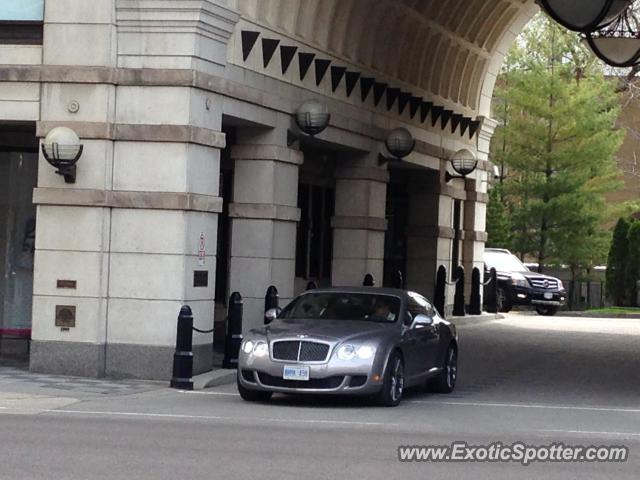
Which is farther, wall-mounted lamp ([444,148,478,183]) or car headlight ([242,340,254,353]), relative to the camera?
wall-mounted lamp ([444,148,478,183])

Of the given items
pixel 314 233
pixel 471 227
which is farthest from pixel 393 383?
pixel 471 227

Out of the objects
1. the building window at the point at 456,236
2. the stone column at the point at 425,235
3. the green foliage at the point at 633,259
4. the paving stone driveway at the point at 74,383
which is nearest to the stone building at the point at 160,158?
the paving stone driveway at the point at 74,383

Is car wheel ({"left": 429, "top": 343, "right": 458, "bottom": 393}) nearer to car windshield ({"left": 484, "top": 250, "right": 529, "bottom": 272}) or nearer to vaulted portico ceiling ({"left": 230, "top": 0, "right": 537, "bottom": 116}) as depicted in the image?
vaulted portico ceiling ({"left": 230, "top": 0, "right": 537, "bottom": 116})

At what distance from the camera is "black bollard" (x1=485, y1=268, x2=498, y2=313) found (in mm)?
40625

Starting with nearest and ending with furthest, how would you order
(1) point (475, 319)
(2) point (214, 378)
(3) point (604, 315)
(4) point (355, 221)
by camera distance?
(2) point (214, 378)
(4) point (355, 221)
(1) point (475, 319)
(3) point (604, 315)

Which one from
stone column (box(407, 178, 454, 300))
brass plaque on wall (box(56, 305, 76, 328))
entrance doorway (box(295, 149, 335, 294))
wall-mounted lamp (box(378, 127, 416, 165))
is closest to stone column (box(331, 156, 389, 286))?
wall-mounted lamp (box(378, 127, 416, 165))

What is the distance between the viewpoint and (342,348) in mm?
17547

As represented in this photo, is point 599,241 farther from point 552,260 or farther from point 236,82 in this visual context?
point 236,82

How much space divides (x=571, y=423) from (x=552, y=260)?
1409 inches

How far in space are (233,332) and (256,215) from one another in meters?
2.94

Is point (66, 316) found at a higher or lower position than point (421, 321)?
lower

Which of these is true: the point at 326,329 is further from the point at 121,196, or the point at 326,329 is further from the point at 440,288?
the point at 440,288

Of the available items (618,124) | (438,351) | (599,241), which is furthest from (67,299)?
(618,124)

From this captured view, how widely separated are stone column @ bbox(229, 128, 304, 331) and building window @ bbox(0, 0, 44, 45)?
167 inches
